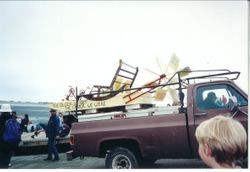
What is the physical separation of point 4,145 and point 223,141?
14.4 ft

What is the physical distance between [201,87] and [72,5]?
1.88 metres

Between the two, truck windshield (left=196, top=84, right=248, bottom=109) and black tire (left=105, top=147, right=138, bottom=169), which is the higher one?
truck windshield (left=196, top=84, right=248, bottom=109)

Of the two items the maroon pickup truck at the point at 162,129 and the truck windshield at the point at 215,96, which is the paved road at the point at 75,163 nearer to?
the maroon pickup truck at the point at 162,129

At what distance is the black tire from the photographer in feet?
13.3

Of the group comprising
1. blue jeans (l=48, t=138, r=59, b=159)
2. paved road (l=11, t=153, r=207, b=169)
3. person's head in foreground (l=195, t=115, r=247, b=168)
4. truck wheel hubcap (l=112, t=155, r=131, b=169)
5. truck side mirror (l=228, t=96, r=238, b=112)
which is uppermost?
truck side mirror (l=228, t=96, r=238, b=112)

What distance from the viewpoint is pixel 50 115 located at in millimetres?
5883

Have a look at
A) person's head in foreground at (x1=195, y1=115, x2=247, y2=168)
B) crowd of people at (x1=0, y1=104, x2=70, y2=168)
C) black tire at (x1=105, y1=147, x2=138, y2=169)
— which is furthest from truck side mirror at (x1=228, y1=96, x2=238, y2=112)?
crowd of people at (x1=0, y1=104, x2=70, y2=168)

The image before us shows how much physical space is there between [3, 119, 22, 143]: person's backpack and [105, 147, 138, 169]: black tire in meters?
1.70

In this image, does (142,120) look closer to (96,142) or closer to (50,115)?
(96,142)

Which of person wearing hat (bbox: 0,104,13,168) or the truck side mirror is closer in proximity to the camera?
the truck side mirror

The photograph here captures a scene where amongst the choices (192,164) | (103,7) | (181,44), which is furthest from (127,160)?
(103,7)

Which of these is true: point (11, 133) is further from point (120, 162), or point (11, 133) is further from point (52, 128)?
point (120, 162)

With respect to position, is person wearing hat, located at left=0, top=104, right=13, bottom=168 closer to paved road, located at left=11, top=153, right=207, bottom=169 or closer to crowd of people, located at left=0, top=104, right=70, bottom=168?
crowd of people, located at left=0, top=104, right=70, bottom=168

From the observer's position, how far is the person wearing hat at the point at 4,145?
4.95 meters
